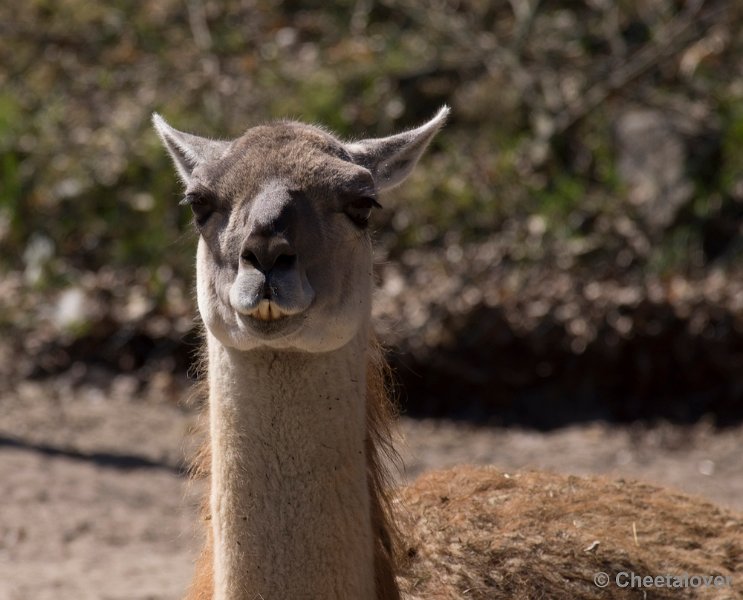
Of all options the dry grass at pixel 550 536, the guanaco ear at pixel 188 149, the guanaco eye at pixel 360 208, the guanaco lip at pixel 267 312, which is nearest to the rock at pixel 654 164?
the dry grass at pixel 550 536

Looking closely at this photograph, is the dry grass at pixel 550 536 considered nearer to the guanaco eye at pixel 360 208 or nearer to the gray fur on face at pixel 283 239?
the gray fur on face at pixel 283 239

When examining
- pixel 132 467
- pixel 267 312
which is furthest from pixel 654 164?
pixel 267 312

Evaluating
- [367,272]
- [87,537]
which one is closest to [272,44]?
[87,537]

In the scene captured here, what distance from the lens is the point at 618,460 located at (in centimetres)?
864

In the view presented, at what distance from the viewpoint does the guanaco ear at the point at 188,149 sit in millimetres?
4098

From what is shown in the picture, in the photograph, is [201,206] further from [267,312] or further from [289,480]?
[289,480]

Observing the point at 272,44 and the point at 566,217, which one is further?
the point at 272,44

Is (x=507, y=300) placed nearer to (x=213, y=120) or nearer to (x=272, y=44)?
(x=213, y=120)

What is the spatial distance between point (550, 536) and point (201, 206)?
1.66 meters

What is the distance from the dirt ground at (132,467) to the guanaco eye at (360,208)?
97.4 inches

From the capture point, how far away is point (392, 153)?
162 inches

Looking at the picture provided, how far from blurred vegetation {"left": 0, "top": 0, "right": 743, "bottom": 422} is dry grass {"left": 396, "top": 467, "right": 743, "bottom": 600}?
584cm

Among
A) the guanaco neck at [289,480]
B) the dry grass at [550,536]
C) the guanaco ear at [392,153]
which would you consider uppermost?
the guanaco ear at [392,153]

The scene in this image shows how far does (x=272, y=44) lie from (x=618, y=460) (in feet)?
25.2
